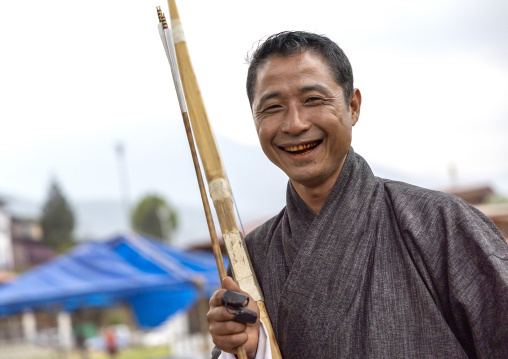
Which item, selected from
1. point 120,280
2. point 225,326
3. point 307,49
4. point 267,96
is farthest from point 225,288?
point 120,280

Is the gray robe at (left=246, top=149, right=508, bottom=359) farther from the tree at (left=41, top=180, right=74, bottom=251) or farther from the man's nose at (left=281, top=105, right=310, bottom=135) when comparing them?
the tree at (left=41, top=180, right=74, bottom=251)

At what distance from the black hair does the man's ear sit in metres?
0.04

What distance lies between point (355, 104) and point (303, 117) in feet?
0.87

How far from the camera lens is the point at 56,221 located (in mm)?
56938

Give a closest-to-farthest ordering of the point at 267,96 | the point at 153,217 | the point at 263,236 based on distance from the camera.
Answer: the point at 267,96 < the point at 263,236 < the point at 153,217

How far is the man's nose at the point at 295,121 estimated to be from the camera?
181 cm

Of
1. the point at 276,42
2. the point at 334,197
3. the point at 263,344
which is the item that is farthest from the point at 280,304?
the point at 276,42

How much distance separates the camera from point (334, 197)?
1.92 metres

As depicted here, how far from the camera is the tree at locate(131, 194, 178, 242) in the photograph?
52.0 metres

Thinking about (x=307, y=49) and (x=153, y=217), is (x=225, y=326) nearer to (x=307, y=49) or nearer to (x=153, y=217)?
(x=307, y=49)

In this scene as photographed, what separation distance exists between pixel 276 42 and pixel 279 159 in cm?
36

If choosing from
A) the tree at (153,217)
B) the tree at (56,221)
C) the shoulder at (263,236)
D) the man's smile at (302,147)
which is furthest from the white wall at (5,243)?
the man's smile at (302,147)

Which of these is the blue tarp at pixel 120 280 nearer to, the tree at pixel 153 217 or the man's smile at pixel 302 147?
the man's smile at pixel 302 147

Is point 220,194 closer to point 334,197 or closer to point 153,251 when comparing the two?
point 334,197
